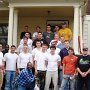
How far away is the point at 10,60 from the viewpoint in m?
14.2

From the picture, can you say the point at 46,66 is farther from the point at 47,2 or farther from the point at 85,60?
the point at 47,2

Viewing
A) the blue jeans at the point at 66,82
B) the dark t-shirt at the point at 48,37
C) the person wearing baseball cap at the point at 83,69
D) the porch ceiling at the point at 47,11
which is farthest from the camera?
the porch ceiling at the point at 47,11

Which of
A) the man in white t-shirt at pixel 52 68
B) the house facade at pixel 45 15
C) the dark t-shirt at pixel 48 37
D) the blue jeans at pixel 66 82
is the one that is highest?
the house facade at pixel 45 15

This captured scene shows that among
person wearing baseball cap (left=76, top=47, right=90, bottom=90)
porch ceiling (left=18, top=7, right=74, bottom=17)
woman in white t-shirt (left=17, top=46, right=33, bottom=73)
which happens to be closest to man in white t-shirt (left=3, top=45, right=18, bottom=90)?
woman in white t-shirt (left=17, top=46, right=33, bottom=73)

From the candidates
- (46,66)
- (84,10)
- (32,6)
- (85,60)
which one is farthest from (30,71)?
(84,10)

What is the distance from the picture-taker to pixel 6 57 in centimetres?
1413

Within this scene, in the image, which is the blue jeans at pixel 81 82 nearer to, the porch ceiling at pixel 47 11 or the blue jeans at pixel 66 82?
the blue jeans at pixel 66 82

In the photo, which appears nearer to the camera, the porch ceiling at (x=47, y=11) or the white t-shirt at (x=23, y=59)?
the white t-shirt at (x=23, y=59)

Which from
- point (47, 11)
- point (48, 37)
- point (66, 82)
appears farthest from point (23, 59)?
point (47, 11)

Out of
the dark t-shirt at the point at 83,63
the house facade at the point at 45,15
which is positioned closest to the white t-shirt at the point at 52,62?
the dark t-shirt at the point at 83,63

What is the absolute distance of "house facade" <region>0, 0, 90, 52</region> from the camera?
1684cm

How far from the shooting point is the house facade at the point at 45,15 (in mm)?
16844

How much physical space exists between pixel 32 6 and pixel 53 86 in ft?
15.0

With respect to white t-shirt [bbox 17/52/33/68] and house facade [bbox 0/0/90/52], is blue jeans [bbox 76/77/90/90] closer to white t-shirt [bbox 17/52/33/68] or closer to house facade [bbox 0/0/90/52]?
white t-shirt [bbox 17/52/33/68]
